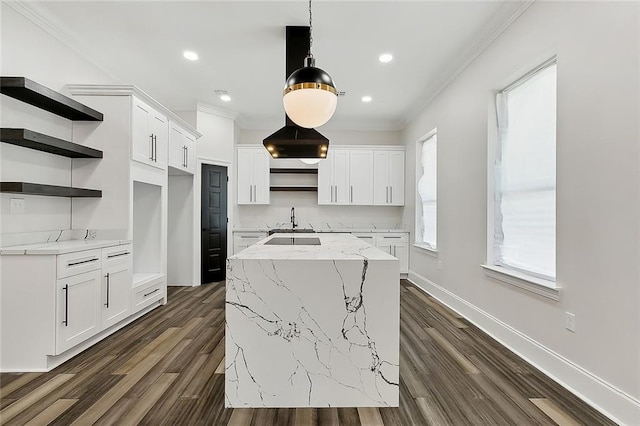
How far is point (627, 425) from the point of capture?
172 centimetres

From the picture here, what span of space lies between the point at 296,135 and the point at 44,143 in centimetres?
215

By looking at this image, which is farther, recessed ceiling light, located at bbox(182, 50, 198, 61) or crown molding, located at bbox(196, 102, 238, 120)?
crown molding, located at bbox(196, 102, 238, 120)

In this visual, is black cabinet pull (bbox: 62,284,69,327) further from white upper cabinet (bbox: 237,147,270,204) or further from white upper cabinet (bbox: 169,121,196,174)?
white upper cabinet (bbox: 237,147,270,204)

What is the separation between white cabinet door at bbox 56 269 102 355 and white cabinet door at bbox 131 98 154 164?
4.43ft

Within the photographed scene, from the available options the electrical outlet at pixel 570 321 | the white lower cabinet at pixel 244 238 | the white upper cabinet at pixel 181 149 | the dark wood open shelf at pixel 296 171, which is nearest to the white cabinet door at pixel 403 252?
the dark wood open shelf at pixel 296 171

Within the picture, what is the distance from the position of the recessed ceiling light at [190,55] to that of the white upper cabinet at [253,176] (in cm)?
245

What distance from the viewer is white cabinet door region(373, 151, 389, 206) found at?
20.3ft

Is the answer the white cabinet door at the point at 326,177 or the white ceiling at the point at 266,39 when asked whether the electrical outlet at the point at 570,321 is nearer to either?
the white ceiling at the point at 266,39

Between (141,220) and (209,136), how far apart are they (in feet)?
6.72

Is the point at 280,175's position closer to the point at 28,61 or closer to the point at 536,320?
the point at 28,61

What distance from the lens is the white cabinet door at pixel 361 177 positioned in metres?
6.17

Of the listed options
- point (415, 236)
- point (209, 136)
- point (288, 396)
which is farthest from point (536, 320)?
point (209, 136)

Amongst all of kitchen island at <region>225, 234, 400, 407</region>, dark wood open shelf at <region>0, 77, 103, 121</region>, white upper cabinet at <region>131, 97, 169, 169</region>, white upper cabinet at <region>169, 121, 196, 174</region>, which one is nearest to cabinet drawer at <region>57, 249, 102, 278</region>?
white upper cabinet at <region>131, 97, 169, 169</region>

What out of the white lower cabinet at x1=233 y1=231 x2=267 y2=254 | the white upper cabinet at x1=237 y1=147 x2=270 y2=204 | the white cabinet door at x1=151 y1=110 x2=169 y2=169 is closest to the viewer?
the white cabinet door at x1=151 y1=110 x2=169 y2=169
